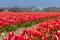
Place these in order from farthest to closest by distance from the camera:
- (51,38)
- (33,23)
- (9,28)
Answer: (33,23), (9,28), (51,38)

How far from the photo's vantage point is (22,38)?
346 centimetres

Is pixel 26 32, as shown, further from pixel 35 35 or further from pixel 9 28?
pixel 9 28

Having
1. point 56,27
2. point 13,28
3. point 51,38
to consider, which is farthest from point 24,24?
point 51,38

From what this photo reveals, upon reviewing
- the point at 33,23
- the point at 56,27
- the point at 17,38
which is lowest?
the point at 33,23

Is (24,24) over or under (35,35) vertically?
under

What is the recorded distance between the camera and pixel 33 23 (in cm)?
1471

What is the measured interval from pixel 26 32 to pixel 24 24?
8862 millimetres

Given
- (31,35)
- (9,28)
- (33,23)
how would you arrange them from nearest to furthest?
(31,35) < (9,28) < (33,23)

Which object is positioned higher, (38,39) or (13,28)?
(38,39)

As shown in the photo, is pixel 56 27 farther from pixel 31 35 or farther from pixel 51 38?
pixel 31 35

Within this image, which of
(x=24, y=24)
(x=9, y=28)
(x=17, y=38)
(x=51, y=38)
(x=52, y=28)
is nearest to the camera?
(x=17, y=38)

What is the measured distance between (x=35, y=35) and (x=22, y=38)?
643 mm

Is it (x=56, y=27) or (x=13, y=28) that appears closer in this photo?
(x=56, y=27)

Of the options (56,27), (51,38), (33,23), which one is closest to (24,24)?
(33,23)
